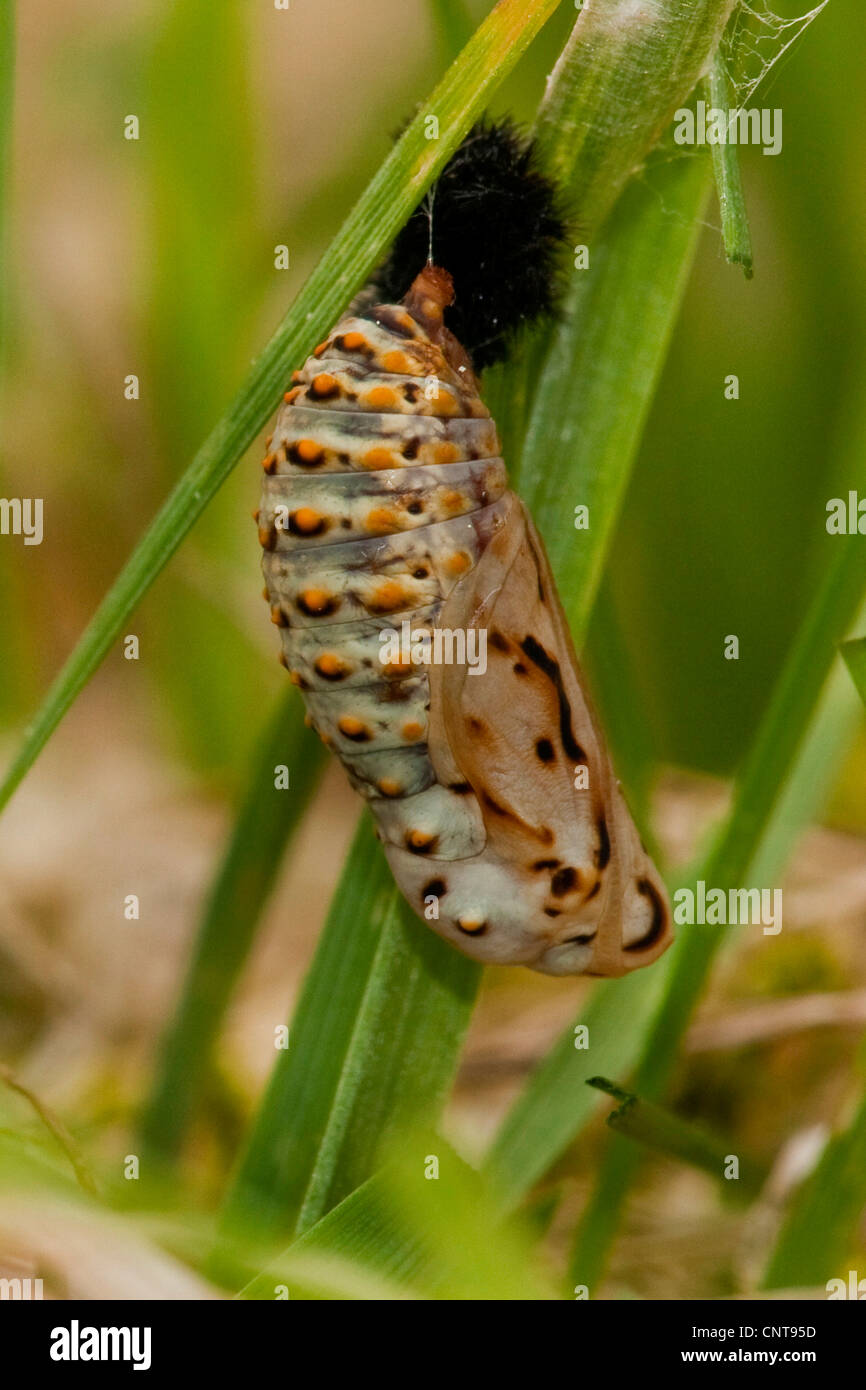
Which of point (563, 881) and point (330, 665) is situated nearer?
point (330, 665)

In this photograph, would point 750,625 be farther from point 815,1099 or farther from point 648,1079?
point 648,1079

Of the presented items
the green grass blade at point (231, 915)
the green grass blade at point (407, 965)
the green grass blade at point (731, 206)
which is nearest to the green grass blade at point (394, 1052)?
the green grass blade at point (407, 965)

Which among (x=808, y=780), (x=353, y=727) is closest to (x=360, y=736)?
(x=353, y=727)

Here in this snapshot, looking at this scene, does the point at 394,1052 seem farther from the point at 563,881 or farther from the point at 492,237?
the point at 492,237

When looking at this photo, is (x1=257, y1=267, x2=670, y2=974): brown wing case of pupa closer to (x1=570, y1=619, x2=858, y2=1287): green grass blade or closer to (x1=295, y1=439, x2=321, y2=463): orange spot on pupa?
(x1=295, y1=439, x2=321, y2=463): orange spot on pupa

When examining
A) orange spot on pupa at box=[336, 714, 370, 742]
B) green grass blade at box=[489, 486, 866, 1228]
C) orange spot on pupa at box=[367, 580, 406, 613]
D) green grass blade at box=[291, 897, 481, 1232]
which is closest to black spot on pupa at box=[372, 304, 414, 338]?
orange spot on pupa at box=[367, 580, 406, 613]

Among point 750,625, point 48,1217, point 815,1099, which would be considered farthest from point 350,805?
point 48,1217
